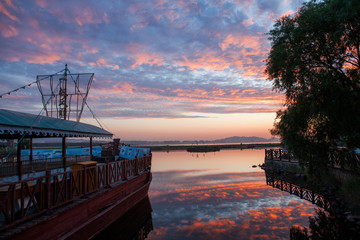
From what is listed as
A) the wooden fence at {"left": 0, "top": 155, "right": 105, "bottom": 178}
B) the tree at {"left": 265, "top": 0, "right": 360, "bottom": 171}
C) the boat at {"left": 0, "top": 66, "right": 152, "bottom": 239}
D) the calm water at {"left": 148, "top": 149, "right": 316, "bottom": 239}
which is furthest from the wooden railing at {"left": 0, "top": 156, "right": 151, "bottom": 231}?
the tree at {"left": 265, "top": 0, "right": 360, "bottom": 171}

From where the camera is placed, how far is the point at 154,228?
12.2 meters

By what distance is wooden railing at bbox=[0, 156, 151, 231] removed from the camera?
6.16 metres

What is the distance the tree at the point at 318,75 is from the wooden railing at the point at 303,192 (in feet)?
9.46

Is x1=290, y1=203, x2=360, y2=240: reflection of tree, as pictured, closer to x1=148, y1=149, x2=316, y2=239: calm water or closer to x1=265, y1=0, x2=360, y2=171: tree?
x1=148, y1=149, x2=316, y2=239: calm water

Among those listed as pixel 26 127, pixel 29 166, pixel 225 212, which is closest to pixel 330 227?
pixel 225 212

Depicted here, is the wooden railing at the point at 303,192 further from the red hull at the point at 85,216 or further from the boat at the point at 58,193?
the red hull at the point at 85,216

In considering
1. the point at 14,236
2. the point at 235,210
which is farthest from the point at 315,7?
the point at 14,236

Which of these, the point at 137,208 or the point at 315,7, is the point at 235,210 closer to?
the point at 137,208

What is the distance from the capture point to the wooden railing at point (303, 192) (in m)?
15.0

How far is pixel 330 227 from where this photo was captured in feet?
37.0

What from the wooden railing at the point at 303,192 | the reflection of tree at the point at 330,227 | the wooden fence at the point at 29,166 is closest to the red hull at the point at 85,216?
the wooden fence at the point at 29,166

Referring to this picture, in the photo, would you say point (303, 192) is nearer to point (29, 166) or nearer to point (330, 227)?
point (330, 227)

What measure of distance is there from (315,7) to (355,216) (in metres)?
12.3

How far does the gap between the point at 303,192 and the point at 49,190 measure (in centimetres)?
1846
